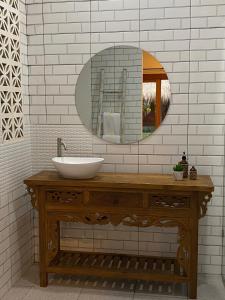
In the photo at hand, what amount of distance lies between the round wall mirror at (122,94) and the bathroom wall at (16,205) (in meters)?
0.56

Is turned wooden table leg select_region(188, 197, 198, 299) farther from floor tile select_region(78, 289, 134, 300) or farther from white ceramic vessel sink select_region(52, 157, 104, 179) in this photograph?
white ceramic vessel sink select_region(52, 157, 104, 179)

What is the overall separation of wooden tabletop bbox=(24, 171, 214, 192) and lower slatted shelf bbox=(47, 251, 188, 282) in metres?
Result: 0.71

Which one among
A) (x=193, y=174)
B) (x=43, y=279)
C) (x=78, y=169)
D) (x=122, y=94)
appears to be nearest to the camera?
(x=78, y=169)

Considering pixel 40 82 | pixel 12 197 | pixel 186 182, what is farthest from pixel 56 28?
pixel 186 182

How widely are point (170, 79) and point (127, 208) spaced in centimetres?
112

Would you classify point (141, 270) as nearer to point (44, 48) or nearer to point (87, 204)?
point (87, 204)

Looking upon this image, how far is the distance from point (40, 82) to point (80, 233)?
4.57 ft

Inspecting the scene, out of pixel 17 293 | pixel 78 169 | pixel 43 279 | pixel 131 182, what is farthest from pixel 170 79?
pixel 17 293

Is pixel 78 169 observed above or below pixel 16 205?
above

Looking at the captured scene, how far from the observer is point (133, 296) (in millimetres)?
2969

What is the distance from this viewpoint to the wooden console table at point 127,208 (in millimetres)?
2822

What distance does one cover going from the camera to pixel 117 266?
316cm

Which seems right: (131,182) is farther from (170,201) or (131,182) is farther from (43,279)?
(43,279)

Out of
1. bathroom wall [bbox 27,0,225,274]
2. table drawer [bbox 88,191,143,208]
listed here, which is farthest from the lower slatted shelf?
table drawer [bbox 88,191,143,208]
